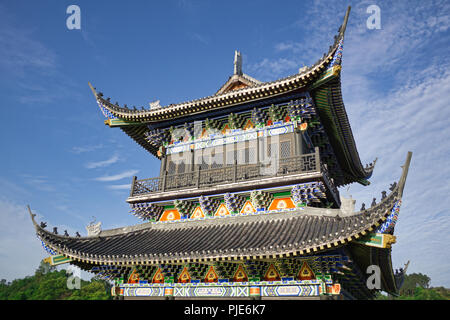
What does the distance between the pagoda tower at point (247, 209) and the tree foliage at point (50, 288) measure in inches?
1233

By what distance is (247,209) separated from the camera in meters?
14.1

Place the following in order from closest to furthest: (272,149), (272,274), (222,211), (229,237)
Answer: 1. (272,274)
2. (229,237)
3. (222,211)
4. (272,149)

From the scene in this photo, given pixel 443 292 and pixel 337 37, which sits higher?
pixel 337 37

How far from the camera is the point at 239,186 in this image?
13.7 metres

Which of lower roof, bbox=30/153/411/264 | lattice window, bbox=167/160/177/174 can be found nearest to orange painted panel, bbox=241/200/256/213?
lower roof, bbox=30/153/411/264

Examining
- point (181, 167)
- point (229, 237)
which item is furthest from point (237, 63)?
point (229, 237)

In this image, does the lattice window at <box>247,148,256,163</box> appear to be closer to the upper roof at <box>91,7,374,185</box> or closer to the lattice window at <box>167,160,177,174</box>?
the upper roof at <box>91,7,374,185</box>

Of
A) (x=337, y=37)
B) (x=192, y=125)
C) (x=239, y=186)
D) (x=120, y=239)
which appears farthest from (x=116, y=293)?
(x=337, y=37)

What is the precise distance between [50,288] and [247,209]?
62.5 metres

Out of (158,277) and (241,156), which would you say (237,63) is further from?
(158,277)

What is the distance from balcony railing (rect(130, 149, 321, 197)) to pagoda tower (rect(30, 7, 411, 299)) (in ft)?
0.16

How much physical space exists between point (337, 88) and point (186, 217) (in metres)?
8.36

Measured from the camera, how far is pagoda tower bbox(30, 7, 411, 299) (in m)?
11.0
